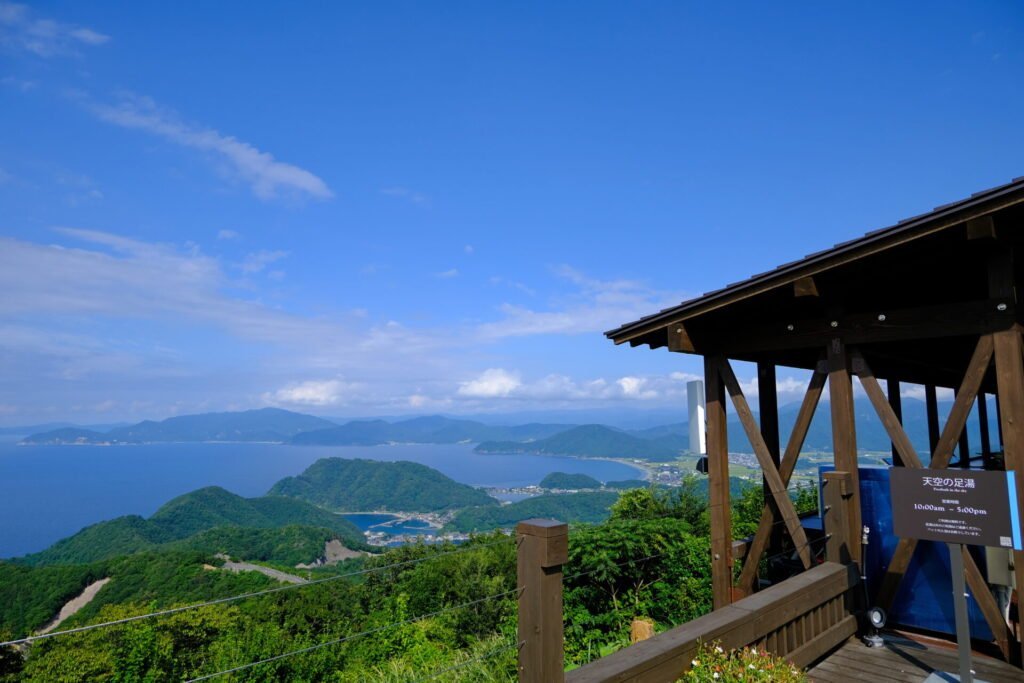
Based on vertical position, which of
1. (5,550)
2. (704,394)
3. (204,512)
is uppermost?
(704,394)

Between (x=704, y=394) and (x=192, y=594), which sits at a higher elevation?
(x=704, y=394)

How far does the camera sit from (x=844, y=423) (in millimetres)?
5379

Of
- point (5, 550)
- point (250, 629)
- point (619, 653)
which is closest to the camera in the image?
point (619, 653)

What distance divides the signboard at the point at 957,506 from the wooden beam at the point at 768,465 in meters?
1.76

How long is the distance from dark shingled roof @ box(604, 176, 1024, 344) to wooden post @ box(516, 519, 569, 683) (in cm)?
335

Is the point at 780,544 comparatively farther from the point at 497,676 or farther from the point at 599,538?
the point at 497,676

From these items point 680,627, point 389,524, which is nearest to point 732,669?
point 680,627

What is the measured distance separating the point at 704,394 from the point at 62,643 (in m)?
32.6

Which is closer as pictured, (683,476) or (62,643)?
(683,476)

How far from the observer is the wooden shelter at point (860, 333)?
4.35m

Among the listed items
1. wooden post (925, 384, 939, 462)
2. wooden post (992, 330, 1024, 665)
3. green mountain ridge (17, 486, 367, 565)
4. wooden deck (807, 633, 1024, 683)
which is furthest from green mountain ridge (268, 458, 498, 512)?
wooden post (992, 330, 1024, 665)

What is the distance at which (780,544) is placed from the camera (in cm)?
745

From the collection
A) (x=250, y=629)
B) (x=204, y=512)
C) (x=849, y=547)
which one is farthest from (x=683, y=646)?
(x=204, y=512)

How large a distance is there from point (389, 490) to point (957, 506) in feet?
610
